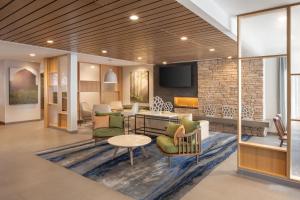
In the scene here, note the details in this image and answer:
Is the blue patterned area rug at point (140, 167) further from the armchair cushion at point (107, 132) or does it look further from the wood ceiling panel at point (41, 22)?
the wood ceiling panel at point (41, 22)

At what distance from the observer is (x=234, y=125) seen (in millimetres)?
6852

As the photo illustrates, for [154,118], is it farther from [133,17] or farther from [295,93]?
[295,93]

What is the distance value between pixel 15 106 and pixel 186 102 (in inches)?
280

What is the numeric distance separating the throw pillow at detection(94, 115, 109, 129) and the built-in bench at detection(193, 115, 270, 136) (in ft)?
11.7

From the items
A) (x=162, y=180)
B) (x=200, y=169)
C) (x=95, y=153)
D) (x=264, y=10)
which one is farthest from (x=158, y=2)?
(x=95, y=153)

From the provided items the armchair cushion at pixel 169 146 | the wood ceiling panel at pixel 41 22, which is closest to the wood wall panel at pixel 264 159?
the armchair cushion at pixel 169 146

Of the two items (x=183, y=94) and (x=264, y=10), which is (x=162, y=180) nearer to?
(x=264, y=10)

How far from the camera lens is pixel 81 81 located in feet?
30.1

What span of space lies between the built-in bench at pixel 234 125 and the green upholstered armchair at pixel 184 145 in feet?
10.5

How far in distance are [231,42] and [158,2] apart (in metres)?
2.84

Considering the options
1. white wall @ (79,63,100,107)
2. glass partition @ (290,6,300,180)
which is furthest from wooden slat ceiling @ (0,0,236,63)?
white wall @ (79,63,100,107)

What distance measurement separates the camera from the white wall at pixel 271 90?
6.67 metres

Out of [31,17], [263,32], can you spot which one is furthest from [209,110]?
[31,17]

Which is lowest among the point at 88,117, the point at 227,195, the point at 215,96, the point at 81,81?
the point at 227,195
